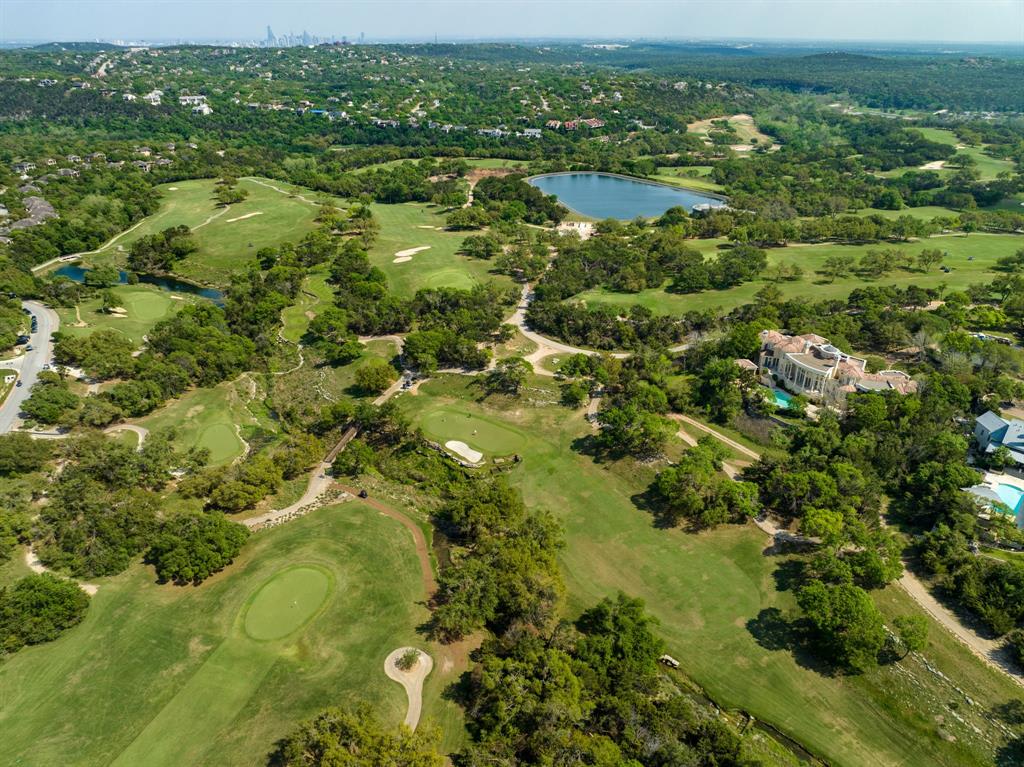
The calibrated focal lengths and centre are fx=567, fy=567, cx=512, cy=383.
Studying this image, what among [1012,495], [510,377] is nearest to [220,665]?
[510,377]

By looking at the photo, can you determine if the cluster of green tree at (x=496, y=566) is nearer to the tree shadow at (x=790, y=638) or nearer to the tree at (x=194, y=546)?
the tree shadow at (x=790, y=638)

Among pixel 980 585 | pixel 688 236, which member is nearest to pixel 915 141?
pixel 688 236

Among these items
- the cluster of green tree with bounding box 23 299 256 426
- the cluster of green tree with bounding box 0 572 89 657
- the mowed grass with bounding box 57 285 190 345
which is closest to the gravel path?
the cluster of green tree with bounding box 0 572 89 657

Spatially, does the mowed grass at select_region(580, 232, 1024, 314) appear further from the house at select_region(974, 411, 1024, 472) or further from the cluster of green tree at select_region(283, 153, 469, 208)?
the cluster of green tree at select_region(283, 153, 469, 208)

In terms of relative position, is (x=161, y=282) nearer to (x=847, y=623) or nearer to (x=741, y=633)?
(x=741, y=633)

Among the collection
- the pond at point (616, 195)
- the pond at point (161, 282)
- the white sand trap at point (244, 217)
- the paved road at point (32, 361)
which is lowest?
the pond at point (161, 282)

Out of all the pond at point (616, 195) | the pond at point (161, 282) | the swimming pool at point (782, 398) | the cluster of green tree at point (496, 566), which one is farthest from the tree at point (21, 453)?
the pond at point (616, 195)

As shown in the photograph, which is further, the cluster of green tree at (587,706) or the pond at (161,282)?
the pond at (161,282)
